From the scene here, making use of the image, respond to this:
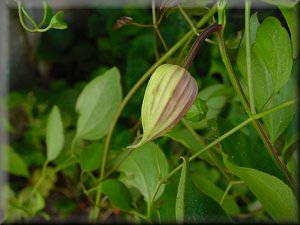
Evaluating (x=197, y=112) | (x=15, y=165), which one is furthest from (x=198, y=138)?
(x=15, y=165)

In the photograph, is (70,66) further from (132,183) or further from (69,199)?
(132,183)

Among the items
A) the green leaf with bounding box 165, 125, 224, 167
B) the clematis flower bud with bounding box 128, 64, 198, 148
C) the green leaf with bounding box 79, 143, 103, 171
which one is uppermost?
the clematis flower bud with bounding box 128, 64, 198, 148

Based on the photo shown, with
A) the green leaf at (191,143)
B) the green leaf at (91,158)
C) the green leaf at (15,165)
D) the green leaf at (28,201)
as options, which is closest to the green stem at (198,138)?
the green leaf at (191,143)

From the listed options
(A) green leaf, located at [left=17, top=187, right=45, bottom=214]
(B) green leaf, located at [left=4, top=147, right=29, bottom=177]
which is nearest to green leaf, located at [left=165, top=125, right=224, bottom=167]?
(A) green leaf, located at [left=17, top=187, right=45, bottom=214]

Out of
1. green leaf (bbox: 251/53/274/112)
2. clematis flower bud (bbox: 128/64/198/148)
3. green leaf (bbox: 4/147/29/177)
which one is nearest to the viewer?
clematis flower bud (bbox: 128/64/198/148)

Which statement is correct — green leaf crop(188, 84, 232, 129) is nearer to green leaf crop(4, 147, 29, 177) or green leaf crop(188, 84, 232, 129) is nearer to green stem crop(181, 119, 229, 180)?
green stem crop(181, 119, 229, 180)

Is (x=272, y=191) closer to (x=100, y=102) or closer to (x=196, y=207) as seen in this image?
(x=196, y=207)

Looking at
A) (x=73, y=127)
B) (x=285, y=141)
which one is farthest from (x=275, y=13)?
(x=73, y=127)
